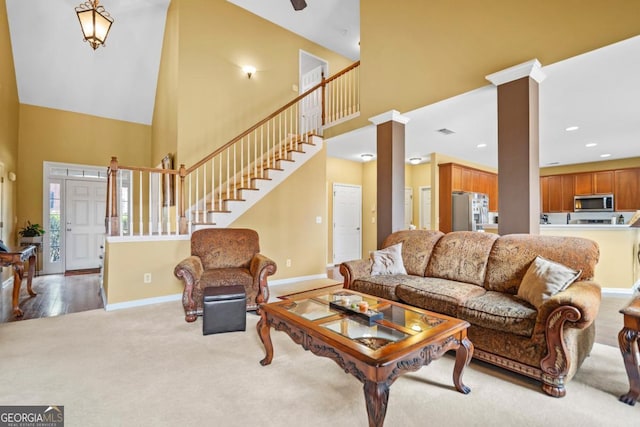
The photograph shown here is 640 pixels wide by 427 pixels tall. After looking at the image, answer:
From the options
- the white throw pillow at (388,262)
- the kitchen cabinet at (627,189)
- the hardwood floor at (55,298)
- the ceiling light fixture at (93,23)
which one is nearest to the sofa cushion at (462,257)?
the white throw pillow at (388,262)

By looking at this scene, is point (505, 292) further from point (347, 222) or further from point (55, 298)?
point (55, 298)

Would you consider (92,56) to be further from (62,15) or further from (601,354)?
(601,354)

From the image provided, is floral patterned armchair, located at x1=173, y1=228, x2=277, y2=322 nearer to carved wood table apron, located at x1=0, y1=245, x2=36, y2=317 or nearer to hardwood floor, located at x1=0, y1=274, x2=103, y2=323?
hardwood floor, located at x1=0, y1=274, x2=103, y2=323

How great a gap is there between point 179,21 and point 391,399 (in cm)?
595

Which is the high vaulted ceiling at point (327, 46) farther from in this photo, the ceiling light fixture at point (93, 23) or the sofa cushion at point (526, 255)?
the ceiling light fixture at point (93, 23)

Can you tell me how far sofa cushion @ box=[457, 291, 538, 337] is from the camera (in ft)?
6.88

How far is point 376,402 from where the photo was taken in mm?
1441

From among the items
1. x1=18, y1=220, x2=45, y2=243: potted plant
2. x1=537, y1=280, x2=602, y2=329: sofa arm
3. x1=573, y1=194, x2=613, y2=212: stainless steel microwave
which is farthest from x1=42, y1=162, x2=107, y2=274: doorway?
x1=573, y1=194, x2=613, y2=212: stainless steel microwave

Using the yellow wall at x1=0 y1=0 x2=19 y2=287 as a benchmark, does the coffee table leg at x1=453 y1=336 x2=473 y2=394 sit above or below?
A: below

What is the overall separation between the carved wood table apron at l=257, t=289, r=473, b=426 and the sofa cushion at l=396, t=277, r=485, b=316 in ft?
1.44

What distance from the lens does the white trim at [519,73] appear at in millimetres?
2998

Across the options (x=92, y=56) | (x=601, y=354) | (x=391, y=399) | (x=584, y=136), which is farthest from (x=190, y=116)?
(x=584, y=136)

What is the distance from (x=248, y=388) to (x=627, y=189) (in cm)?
895

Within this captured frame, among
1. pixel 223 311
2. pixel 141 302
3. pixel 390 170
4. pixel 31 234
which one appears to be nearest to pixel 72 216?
pixel 31 234
